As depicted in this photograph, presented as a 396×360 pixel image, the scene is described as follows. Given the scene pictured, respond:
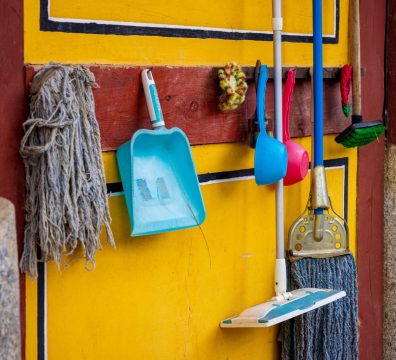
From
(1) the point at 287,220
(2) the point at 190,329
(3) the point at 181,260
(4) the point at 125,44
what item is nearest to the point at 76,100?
(4) the point at 125,44

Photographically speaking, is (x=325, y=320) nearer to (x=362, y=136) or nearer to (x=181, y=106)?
(x=362, y=136)

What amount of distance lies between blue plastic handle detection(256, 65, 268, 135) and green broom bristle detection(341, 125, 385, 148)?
18.5 inches

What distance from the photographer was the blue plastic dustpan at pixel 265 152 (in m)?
2.77

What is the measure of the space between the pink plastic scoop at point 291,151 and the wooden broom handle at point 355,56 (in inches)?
14.0

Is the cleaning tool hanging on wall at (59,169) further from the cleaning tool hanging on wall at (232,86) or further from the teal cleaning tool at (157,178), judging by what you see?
the cleaning tool hanging on wall at (232,86)

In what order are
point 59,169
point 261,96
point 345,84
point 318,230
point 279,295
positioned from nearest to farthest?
point 59,169, point 261,96, point 279,295, point 318,230, point 345,84

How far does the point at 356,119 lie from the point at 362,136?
0.08 meters

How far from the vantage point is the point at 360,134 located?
124 inches

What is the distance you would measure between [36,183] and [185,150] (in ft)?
1.69

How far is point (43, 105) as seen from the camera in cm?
215

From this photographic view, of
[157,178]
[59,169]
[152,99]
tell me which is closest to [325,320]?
[157,178]

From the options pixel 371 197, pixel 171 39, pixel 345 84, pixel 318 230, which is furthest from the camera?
pixel 371 197

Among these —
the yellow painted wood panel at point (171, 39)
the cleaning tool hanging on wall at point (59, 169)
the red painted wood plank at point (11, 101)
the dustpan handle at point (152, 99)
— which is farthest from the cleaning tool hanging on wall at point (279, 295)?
the red painted wood plank at point (11, 101)

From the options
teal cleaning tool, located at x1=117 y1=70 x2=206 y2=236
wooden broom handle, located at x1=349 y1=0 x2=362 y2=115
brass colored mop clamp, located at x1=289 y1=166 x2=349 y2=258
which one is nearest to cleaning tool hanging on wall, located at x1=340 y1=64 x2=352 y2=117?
wooden broom handle, located at x1=349 y1=0 x2=362 y2=115
